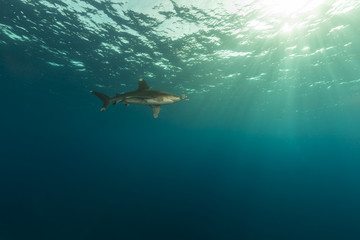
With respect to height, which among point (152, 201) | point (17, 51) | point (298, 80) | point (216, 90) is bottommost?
point (152, 201)

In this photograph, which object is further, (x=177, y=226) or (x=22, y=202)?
(x=22, y=202)

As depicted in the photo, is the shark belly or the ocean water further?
the ocean water

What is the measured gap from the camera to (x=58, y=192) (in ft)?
93.3

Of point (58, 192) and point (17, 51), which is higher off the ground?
point (17, 51)

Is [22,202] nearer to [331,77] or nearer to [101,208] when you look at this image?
[101,208]

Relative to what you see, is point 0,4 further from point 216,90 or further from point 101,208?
point 216,90

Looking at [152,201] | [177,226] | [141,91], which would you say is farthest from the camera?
[152,201]

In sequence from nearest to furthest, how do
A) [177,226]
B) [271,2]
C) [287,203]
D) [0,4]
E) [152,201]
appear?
[271,2], [0,4], [177,226], [152,201], [287,203]

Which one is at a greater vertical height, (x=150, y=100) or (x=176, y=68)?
→ (x=176, y=68)

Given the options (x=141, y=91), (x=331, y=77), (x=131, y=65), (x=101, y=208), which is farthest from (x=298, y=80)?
(x=101, y=208)

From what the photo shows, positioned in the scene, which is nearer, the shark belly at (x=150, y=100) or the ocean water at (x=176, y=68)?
the shark belly at (x=150, y=100)

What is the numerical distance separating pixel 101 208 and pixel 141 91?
22.9m

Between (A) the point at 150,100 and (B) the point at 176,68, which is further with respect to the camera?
(B) the point at 176,68

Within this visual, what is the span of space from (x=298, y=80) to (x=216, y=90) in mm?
12411
